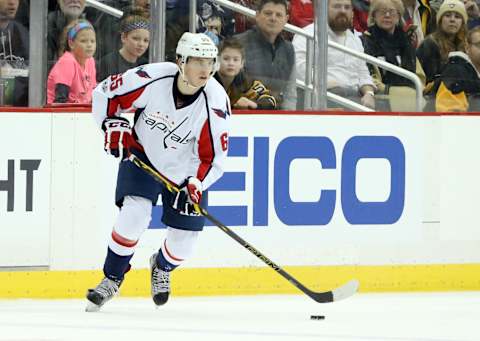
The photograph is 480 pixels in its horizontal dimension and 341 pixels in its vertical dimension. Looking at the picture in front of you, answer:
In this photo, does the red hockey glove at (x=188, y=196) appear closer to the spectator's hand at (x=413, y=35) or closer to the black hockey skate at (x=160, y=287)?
the black hockey skate at (x=160, y=287)

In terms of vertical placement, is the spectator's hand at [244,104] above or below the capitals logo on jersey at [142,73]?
below

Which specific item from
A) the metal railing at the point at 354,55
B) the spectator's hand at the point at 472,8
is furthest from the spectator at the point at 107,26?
the spectator's hand at the point at 472,8

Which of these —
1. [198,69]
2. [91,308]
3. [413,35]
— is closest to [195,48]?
[198,69]

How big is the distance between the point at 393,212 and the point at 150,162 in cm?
162

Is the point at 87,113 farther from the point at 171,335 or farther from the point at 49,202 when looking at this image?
the point at 171,335

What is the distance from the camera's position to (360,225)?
21.5 ft

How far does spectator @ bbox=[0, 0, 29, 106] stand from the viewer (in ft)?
19.8

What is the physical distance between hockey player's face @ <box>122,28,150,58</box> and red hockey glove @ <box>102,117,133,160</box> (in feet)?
3.66

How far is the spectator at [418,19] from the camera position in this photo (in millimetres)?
7164

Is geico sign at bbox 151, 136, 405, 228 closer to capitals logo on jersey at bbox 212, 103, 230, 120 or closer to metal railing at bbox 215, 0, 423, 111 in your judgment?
metal railing at bbox 215, 0, 423, 111

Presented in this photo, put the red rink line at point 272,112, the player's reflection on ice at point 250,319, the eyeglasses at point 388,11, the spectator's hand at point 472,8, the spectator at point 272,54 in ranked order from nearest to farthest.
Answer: the player's reflection on ice at point 250,319 → the red rink line at point 272,112 → the spectator at point 272,54 → the eyeglasses at point 388,11 → the spectator's hand at point 472,8

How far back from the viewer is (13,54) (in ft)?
20.0

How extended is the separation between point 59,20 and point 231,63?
35.6 inches

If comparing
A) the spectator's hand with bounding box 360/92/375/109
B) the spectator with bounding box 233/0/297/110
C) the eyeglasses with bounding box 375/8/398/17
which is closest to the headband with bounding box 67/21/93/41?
the spectator with bounding box 233/0/297/110
